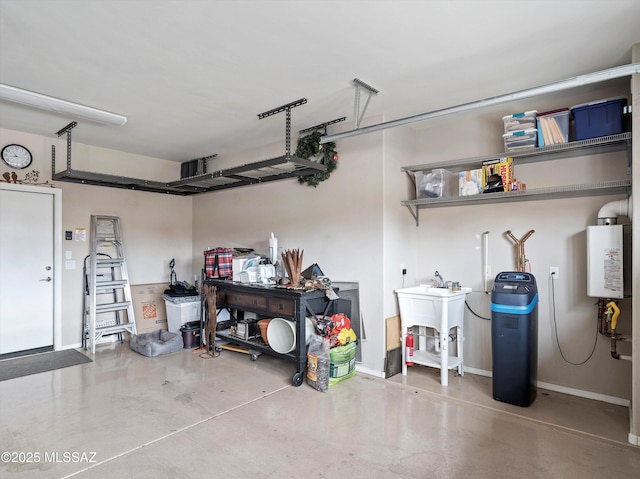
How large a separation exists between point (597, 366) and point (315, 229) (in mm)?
3170

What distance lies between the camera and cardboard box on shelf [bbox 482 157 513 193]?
140 inches

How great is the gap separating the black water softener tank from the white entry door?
547 cm

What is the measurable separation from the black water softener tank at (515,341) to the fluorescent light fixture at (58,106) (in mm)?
4312

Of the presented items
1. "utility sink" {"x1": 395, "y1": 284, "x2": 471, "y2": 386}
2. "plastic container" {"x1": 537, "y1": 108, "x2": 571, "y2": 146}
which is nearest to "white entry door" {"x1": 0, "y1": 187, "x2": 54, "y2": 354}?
"utility sink" {"x1": 395, "y1": 284, "x2": 471, "y2": 386}

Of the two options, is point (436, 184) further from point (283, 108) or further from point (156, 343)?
point (156, 343)

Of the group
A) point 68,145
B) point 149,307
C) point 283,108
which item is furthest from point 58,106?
point 149,307

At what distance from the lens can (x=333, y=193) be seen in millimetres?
4453

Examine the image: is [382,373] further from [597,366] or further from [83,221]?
[83,221]

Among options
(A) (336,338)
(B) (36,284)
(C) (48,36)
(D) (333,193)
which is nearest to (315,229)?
(D) (333,193)

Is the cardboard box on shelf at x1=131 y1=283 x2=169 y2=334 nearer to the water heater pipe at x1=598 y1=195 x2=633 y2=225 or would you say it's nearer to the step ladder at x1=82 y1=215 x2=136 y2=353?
the step ladder at x1=82 y1=215 x2=136 y2=353

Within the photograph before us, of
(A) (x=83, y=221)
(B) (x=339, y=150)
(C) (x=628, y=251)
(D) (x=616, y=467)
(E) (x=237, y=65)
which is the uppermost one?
(E) (x=237, y=65)

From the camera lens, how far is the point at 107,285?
→ 5293 mm

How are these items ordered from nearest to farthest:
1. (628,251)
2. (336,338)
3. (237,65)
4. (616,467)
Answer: (616,467)
(237,65)
(628,251)
(336,338)

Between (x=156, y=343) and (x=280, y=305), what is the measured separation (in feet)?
6.39
